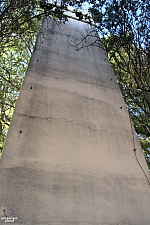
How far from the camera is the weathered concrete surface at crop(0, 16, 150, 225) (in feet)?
5.94

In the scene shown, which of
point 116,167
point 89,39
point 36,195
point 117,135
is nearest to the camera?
point 36,195

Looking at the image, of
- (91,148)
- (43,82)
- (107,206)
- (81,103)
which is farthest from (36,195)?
(43,82)

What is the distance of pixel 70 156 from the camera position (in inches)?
87.5

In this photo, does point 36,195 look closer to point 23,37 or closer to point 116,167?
point 116,167

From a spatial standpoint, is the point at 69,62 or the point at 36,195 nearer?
the point at 36,195

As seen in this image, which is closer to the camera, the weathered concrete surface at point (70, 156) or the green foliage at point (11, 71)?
the weathered concrete surface at point (70, 156)

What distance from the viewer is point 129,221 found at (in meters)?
1.89

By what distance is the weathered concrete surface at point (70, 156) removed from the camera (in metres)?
1.81

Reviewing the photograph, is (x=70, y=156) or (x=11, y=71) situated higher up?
(x=70, y=156)

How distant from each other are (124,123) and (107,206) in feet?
4.10

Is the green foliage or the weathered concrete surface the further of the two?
the green foliage

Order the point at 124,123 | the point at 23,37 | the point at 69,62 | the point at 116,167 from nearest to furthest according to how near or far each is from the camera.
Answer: the point at 116,167 → the point at 124,123 → the point at 69,62 → the point at 23,37

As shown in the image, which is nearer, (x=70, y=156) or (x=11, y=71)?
(x=70, y=156)

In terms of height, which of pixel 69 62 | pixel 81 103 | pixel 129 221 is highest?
pixel 69 62
